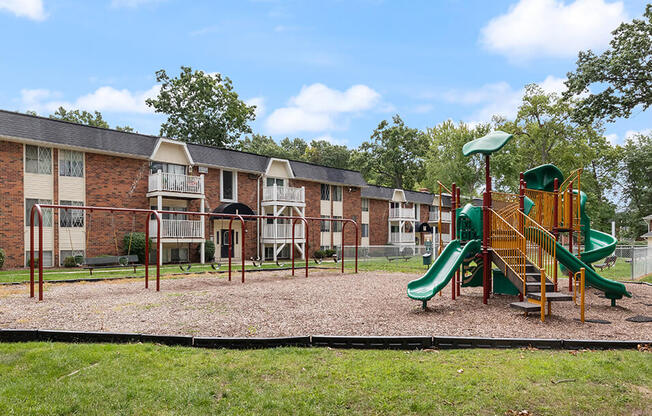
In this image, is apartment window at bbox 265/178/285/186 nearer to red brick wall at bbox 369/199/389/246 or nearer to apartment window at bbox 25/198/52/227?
red brick wall at bbox 369/199/389/246

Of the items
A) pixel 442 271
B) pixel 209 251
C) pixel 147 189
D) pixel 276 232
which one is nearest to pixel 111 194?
pixel 147 189

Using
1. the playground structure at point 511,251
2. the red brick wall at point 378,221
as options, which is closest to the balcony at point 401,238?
the red brick wall at point 378,221

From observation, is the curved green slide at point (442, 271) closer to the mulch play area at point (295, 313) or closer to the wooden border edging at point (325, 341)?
the mulch play area at point (295, 313)

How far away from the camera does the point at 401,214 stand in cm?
4481

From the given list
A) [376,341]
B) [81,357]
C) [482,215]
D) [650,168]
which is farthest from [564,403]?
[650,168]

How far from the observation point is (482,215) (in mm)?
11727

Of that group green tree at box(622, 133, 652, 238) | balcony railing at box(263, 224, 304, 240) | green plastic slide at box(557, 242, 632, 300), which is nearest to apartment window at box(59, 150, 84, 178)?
balcony railing at box(263, 224, 304, 240)

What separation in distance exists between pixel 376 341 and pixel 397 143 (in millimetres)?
55718

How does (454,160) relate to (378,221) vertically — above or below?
above

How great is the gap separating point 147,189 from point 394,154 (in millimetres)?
41020

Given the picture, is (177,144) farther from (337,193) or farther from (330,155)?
(330,155)

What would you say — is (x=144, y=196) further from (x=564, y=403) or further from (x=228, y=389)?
(x=564, y=403)

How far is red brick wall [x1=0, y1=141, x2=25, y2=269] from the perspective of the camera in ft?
67.6

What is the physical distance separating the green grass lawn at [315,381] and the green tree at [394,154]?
179 feet
